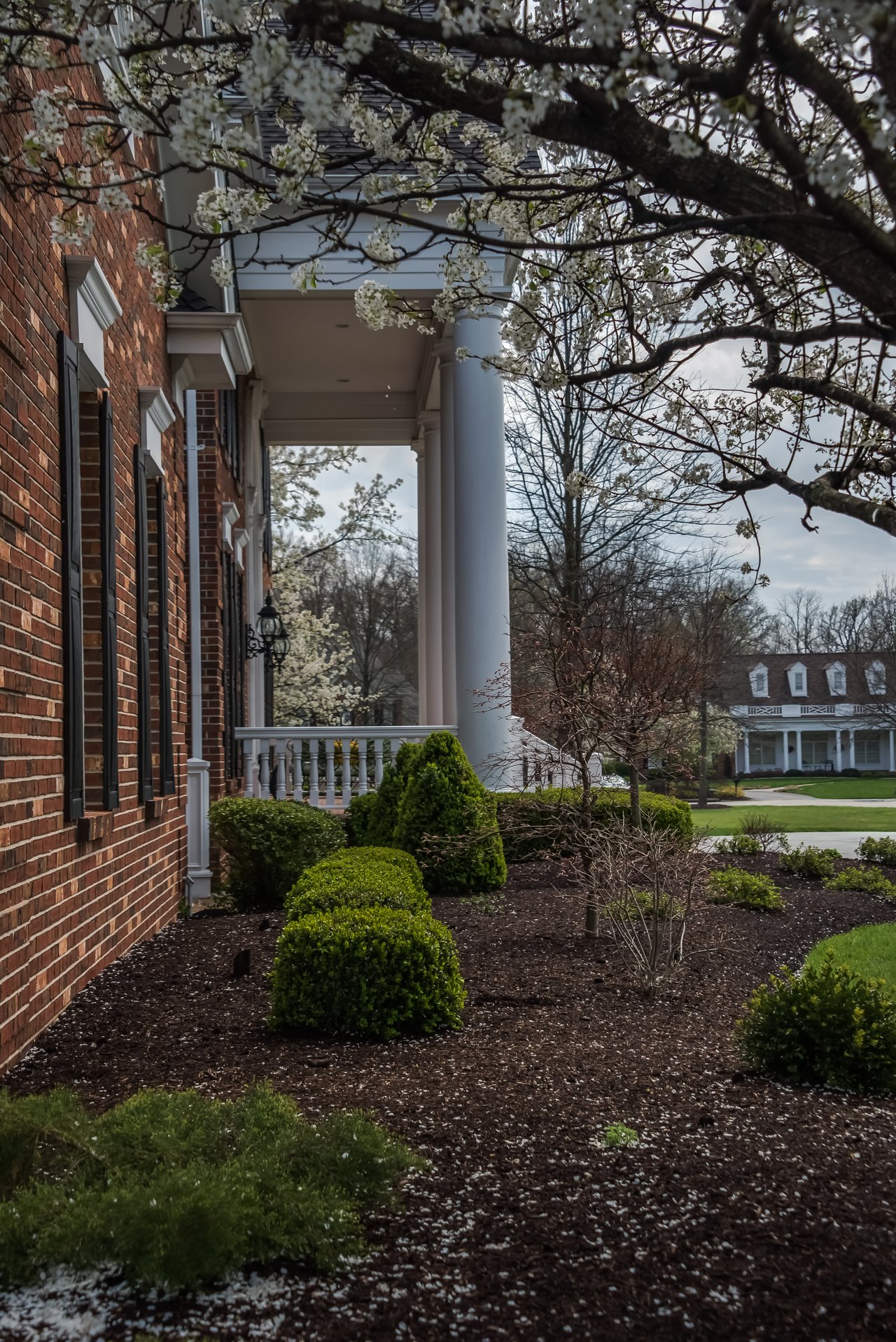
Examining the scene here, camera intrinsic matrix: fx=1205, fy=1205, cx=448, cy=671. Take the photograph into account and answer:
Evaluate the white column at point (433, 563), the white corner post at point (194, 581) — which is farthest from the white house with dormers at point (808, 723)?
the white corner post at point (194, 581)

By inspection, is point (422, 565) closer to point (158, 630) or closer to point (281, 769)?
point (281, 769)

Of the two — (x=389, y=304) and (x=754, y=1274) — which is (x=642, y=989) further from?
(x=389, y=304)

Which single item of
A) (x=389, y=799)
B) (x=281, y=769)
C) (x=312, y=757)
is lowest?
(x=389, y=799)

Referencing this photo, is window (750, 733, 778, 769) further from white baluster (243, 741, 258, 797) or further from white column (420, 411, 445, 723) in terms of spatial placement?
white baluster (243, 741, 258, 797)

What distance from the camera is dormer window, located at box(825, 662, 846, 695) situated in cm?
5928

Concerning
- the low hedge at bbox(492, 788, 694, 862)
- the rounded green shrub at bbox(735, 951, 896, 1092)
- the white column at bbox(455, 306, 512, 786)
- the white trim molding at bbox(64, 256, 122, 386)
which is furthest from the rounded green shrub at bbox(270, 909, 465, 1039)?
the white column at bbox(455, 306, 512, 786)

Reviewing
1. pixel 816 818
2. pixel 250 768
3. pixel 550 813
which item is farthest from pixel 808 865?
pixel 816 818

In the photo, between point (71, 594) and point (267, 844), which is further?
point (267, 844)

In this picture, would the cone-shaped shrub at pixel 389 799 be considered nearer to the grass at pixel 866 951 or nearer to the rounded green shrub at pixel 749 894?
the rounded green shrub at pixel 749 894

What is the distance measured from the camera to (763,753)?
62875mm

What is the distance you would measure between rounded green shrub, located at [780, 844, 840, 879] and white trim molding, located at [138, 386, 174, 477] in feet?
24.6

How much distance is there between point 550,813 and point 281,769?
3070 millimetres

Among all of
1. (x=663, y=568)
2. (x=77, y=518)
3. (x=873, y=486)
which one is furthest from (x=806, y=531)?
(x=663, y=568)

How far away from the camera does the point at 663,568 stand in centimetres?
2336
